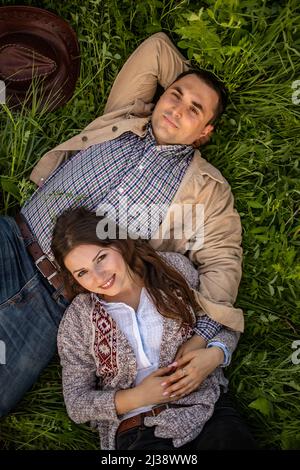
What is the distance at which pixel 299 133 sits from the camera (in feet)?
9.86

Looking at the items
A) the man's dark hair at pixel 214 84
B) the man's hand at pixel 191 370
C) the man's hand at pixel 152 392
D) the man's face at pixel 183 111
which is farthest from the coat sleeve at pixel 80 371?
the man's dark hair at pixel 214 84

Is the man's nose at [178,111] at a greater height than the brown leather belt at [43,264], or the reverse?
the man's nose at [178,111]

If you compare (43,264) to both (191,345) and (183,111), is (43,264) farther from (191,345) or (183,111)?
(183,111)

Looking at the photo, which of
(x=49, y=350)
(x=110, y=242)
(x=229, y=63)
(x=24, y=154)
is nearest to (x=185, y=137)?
(x=229, y=63)

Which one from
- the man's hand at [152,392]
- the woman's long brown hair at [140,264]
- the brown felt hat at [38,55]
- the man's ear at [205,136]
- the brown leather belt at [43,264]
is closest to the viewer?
the man's hand at [152,392]

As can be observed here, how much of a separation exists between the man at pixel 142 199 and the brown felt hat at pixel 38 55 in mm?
373

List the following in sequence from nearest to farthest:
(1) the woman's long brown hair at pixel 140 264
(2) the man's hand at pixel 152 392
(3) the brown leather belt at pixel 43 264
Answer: (2) the man's hand at pixel 152 392, (1) the woman's long brown hair at pixel 140 264, (3) the brown leather belt at pixel 43 264

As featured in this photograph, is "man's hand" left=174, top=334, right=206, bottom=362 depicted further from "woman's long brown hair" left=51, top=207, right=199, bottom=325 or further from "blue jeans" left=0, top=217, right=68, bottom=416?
"blue jeans" left=0, top=217, right=68, bottom=416

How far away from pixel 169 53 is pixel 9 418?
2.15 m

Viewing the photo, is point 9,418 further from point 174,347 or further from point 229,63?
point 229,63

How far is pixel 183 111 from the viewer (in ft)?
9.23

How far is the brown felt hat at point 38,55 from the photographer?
3096 millimetres

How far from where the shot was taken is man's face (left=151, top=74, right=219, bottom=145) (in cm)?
282

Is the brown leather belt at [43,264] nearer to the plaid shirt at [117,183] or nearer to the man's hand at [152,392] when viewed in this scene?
the plaid shirt at [117,183]
